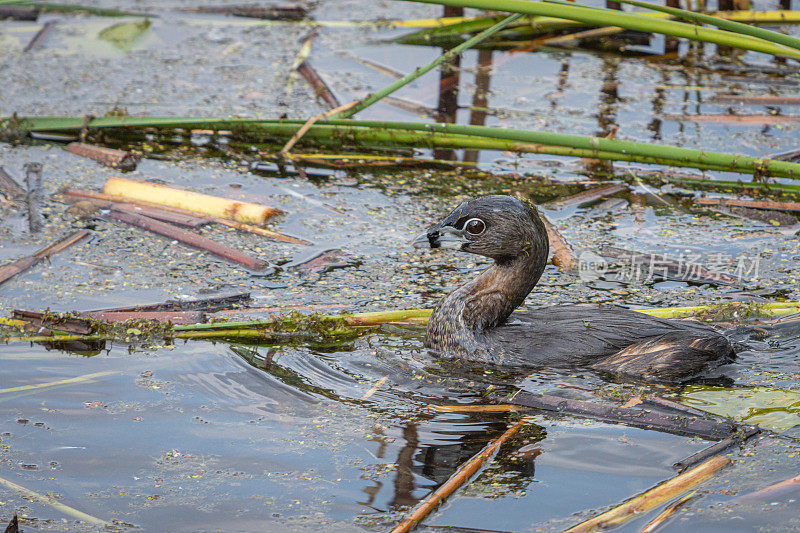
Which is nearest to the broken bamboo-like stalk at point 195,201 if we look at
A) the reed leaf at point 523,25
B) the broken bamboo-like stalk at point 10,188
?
the broken bamboo-like stalk at point 10,188

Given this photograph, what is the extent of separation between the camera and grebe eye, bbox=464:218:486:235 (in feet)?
16.9

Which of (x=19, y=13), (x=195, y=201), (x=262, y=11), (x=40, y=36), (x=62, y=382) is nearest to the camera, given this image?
(x=62, y=382)

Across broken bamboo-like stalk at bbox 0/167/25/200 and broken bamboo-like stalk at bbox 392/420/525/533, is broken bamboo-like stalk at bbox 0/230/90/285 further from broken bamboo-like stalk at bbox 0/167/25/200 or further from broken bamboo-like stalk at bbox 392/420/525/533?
broken bamboo-like stalk at bbox 392/420/525/533

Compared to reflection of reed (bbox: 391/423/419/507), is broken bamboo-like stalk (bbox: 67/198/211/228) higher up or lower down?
higher up

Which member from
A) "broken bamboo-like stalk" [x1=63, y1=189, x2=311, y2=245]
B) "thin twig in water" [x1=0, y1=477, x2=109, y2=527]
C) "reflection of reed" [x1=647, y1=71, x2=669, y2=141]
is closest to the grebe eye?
"broken bamboo-like stalk" [x1=63, y1=189, x2=311, y2=245]

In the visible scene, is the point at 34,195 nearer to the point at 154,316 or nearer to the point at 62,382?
the point at 154,316

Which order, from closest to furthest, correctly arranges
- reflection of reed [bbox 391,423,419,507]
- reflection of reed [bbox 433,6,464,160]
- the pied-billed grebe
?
reflection of reed [bbox 391,423,419,507], the pied-billed grebe, reflection of reed [bbox 433,6,464,160]

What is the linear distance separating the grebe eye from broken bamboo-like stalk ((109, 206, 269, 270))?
57.7 inches

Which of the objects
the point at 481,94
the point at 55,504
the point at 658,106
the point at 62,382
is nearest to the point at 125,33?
the point at 481,94

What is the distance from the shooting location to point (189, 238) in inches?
249

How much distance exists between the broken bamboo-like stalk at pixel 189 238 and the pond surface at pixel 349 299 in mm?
67

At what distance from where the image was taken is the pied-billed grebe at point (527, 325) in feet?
16.0

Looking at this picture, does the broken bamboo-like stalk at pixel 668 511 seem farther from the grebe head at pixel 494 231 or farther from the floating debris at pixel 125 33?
the floating debris at pixel 125 33

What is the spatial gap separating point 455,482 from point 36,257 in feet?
10.7
